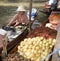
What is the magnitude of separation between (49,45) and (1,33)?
4.17ft

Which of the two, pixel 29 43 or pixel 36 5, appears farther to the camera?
pixel 36 5

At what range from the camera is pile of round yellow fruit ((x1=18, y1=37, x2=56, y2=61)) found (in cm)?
319

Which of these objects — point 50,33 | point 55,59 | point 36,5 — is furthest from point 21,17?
point 36,5

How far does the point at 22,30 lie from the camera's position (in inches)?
181

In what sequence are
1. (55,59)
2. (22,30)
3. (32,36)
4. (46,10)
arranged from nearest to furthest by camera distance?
(55,59) < (32,36) < (22,30) < (46,10)

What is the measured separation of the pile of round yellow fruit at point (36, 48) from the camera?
3188 millimetres

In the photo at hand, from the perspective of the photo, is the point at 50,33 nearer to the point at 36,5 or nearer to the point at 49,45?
the point at 49,45

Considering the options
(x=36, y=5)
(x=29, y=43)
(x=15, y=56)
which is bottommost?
(x=36, y=5)

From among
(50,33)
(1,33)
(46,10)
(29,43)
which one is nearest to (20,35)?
(1,33)

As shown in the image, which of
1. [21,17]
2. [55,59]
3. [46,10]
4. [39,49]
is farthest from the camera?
[46,10]

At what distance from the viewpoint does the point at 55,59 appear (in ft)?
8.33

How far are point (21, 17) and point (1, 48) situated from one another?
2548 millimetres

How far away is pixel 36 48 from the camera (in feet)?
10.6

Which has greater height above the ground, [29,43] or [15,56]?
[29,43]
